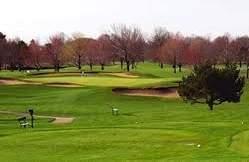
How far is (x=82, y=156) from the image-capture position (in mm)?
24594

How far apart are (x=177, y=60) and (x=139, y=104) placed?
82.0 m

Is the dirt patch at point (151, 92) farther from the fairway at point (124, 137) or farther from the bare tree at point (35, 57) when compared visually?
the bare tree at point (35, 57)

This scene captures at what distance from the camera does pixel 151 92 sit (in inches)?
2714

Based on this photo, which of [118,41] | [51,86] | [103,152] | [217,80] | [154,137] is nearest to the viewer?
[103,152]

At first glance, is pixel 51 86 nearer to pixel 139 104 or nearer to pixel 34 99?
pixel 34 99

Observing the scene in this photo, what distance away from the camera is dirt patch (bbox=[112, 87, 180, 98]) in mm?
68312

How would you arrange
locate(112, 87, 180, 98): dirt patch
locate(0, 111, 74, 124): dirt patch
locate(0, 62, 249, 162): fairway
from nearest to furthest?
locate(0, 62, 249, 162): fairway → locate(0, 111, 74, 124): dirt patch → locate(112, 87, 180, 98): dirt patch

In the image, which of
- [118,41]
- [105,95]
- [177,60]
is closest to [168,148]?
[105,95]

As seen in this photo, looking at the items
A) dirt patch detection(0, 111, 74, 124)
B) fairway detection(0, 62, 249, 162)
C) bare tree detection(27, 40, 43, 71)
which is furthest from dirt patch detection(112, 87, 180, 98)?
bare tree detection(27, 40, 43, 71)

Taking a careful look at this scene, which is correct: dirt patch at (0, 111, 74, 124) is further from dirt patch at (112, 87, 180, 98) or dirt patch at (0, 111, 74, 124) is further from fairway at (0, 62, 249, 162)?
dirt patch at (112, 87, 180, 98)

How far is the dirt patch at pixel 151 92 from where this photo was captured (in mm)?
68312

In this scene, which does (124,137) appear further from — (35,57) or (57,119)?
(35,57)

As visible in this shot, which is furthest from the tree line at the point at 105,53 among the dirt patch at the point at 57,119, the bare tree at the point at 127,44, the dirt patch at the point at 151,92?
the dirt patch at the point at 57,119

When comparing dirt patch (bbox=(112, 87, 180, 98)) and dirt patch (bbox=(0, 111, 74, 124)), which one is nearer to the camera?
dirt patch (bbox=(0, 111, 74, 124))
